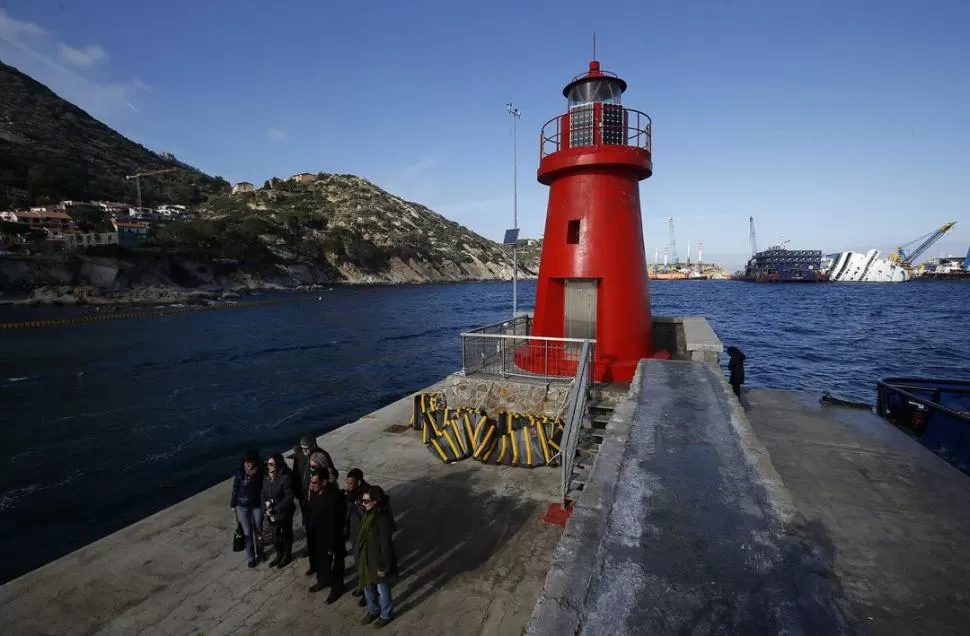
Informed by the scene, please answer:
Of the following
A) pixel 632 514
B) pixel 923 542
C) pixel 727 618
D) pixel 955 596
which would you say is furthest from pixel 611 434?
pixel 923 542

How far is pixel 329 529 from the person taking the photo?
16.3 ft

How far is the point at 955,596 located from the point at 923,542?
1.20 meters

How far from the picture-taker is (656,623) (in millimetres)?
2510

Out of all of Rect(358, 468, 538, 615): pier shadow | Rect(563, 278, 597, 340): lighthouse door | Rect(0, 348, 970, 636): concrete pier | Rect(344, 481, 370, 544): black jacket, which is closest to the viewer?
Rect(0, 348, 970, 636): concrete pier

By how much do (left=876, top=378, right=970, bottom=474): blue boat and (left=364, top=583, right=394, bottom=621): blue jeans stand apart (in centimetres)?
1005

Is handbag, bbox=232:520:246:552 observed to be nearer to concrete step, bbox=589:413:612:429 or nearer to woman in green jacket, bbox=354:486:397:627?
woman in green jacket, bbox=354:486:397:627

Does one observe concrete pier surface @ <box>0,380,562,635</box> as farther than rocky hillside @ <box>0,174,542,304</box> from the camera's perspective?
No

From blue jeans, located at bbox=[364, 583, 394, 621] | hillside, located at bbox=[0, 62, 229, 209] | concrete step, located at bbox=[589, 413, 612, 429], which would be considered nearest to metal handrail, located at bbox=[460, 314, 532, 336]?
concrete step, located at bbox=[589, 413, 612, 429]

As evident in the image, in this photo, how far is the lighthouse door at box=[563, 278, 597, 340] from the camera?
1015 centimetres

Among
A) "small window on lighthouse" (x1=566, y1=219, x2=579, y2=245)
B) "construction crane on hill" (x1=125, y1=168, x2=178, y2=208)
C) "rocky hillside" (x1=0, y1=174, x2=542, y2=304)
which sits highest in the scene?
"construction crane on hill" (x1=125, y1=168, x2=178, y2=208)

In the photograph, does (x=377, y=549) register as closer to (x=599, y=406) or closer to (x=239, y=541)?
(x=239, y=541)

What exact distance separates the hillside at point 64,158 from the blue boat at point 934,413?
130 m

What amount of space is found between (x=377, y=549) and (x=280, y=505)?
181cm

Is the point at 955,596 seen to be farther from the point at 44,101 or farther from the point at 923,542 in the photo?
the point at 44,101
